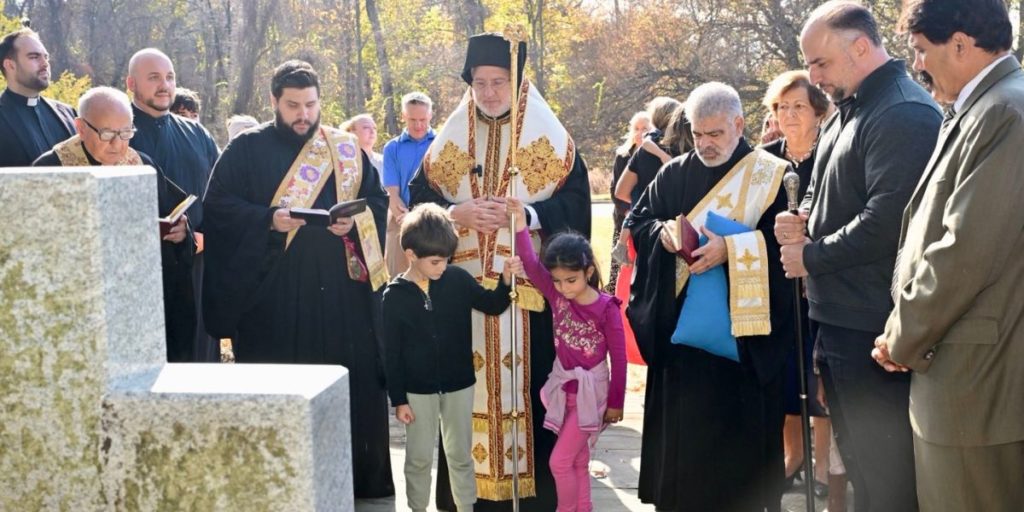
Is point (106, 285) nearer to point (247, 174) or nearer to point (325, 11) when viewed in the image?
point (247, 174)

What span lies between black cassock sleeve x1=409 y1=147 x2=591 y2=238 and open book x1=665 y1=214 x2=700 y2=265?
631 millimetres

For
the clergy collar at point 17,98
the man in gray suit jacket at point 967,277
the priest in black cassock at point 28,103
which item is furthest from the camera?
the clergy collar at point 17,98

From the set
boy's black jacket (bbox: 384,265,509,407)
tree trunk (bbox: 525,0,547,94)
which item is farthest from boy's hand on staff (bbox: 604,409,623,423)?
tree trunk (bbox: 525,0,547,94)

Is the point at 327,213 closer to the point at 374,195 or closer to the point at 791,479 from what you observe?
the point at 374,195

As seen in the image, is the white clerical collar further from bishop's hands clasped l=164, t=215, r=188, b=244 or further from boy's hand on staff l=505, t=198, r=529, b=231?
bishop's hands clasped l=164, t=215, r=188, b=244

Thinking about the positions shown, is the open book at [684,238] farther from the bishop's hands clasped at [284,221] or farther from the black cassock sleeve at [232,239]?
the black cassock sleeve at [232,239]

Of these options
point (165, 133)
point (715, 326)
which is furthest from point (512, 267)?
point (165, 133)

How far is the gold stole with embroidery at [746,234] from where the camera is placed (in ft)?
14.7

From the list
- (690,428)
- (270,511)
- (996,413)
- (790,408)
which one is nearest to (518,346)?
(690,428)

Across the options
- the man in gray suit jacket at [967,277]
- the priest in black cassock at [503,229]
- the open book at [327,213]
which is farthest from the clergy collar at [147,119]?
the man in gray suit jacket at [967,277]

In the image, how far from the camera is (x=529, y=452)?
16.8 feet

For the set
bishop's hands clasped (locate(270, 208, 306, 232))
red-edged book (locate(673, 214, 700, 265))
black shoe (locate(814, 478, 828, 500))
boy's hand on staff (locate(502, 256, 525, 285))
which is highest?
bishop's hands clasped (locate(270, 208, 306, 232))

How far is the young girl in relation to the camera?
15.1ft

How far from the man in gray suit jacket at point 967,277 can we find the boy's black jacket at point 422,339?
1.91 metres
